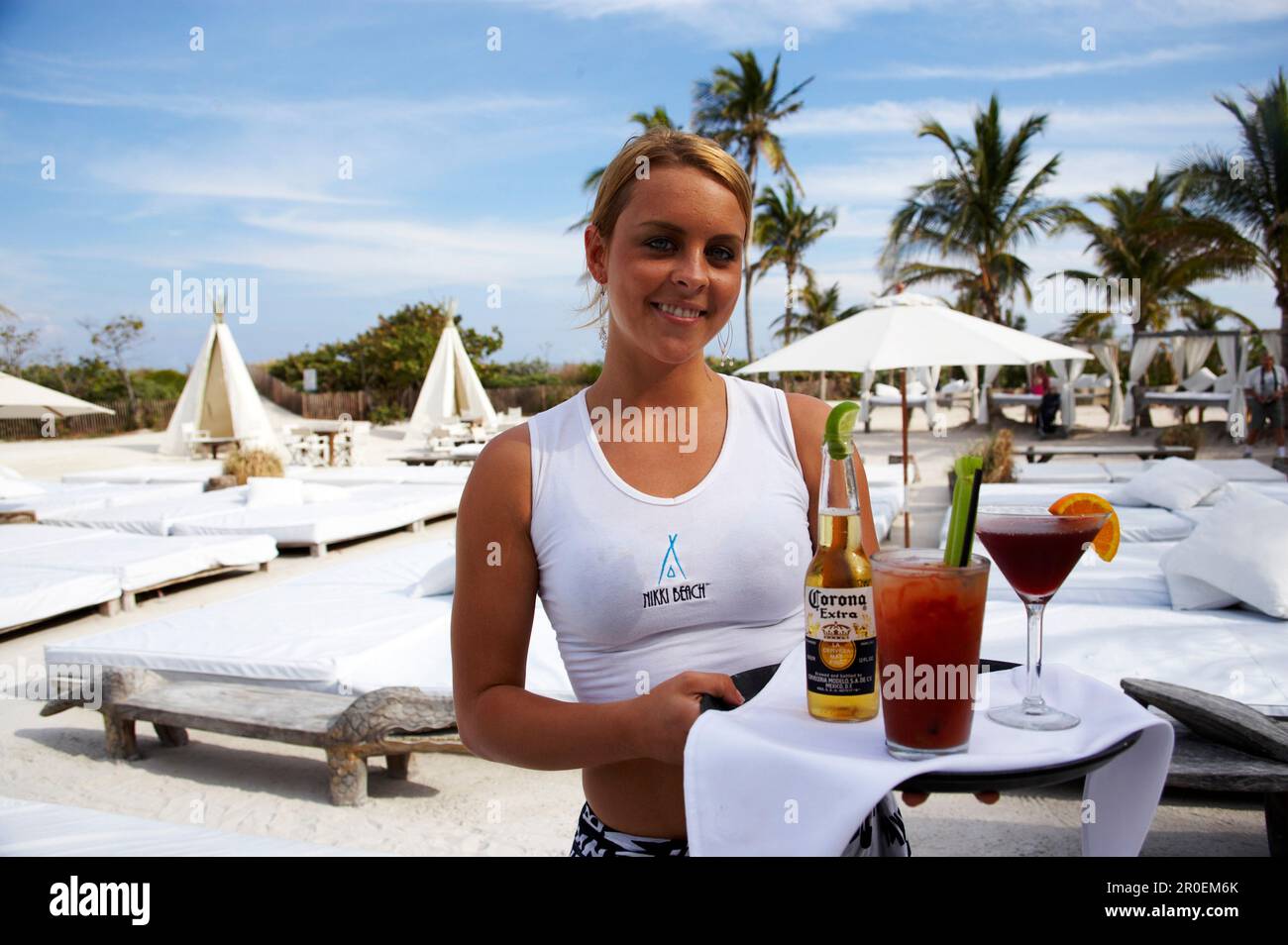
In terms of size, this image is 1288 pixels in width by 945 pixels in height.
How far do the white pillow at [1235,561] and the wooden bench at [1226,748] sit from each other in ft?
4.22

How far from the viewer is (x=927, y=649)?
37.5 inches

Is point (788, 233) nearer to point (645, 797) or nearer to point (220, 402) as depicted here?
point (220, 402)

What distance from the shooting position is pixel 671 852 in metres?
1.26

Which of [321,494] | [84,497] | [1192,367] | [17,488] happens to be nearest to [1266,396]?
[1192,367]

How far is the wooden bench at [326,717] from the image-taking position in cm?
364

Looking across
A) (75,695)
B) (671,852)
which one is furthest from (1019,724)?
(75,695)

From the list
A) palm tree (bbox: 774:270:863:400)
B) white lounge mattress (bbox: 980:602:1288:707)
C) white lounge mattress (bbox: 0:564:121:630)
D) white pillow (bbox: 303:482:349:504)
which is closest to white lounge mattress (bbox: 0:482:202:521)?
white pillow (bbox: 303:482:349:504)

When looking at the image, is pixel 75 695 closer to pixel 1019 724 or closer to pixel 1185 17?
pixel 1019 724

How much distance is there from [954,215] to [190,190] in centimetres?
2163

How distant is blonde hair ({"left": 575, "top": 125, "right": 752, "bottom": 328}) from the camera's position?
1.24 metres

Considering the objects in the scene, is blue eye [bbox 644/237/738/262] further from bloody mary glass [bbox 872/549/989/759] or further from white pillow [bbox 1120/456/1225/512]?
white pillow [bbox 1120/456/1225/512]

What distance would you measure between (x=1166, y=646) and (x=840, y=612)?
139 inches

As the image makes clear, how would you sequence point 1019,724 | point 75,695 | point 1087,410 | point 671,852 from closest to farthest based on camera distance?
point 1019,724, point 671,852, point 75,695, point 1087,410

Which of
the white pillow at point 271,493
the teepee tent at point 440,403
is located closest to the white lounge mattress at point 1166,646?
the white pillow at point 271,493
